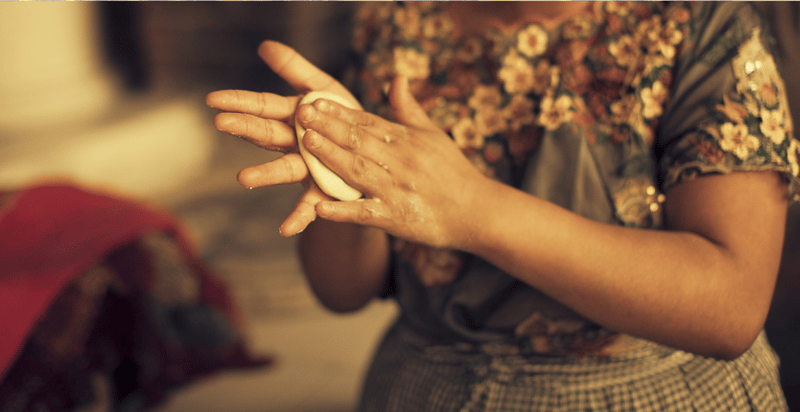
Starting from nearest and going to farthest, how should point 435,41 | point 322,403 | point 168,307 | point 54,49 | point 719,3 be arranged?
1. point 719,3
2. point 435,41
3. point 168,307
4. point 322,403
5. point 54,49

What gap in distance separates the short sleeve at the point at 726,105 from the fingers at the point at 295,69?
389 millimetres

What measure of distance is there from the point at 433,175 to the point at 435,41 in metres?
0.33

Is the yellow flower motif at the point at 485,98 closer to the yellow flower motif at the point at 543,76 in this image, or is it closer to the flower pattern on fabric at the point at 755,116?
the yellow flower motif at the point at 543,76

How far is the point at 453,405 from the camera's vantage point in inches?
28.7

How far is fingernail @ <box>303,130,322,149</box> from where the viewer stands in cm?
50

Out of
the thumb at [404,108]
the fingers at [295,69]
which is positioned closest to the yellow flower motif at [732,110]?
the thumb at [404,108]

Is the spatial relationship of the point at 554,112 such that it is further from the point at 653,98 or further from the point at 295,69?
the point at 295,69

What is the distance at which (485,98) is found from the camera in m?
0.73

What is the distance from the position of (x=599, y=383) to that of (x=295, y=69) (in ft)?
1.77

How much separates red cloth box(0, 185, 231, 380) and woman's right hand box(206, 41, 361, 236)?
532 millimetres

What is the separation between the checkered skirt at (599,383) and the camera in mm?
680

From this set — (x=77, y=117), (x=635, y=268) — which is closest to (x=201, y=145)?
(x=77, y=117)

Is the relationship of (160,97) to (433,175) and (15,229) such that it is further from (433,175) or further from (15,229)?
(433,175)

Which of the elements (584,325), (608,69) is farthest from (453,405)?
(608,69)
